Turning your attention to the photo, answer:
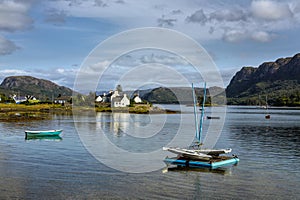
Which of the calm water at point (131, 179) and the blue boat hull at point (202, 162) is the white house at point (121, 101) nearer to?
the calm water at point (131, 179)

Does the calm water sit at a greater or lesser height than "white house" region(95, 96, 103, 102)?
lesser

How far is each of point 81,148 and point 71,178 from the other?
51.7 feet

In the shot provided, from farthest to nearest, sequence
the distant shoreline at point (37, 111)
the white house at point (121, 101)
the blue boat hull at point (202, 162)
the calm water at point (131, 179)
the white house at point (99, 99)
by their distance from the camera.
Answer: the white house at point (99, 99), the white house at point (121, 101), the distant shoreline at point (37, 111), the blue boat hull at point (202, 162), the calm water at point (131, 179)

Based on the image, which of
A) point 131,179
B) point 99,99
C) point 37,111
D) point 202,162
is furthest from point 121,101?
point 131,179

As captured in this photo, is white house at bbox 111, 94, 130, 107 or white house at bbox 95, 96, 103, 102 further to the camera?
white house at bbox 95, 96, 103, 102

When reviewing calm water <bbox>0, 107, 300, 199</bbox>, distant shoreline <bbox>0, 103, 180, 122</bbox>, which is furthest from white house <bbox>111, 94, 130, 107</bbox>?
calm water <bbox>0, 107, 300, 199</bbox>

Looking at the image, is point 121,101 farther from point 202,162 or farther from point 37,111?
point 202,162

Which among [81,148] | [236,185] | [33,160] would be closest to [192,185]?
[236,185]

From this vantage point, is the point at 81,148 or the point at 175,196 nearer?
the point at 175,196

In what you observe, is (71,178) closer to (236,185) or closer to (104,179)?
(104,179)

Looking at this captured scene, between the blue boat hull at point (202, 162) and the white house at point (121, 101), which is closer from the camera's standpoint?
the blue boat hull at point (202, 162)

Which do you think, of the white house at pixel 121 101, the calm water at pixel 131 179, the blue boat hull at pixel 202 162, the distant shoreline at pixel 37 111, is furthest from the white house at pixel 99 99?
the blue boat hull at pixel 202 162

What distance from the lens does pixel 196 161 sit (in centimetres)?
3077

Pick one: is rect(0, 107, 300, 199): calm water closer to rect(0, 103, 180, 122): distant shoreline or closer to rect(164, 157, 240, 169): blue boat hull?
rect(164, 157, 240, 169): blue boat hull
